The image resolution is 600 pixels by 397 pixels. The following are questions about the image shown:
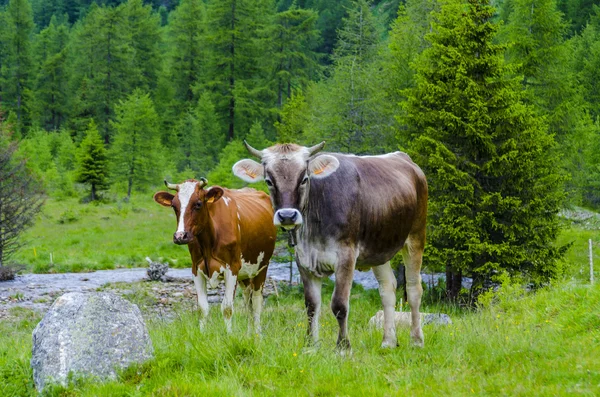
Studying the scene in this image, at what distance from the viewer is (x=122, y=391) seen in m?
5.86

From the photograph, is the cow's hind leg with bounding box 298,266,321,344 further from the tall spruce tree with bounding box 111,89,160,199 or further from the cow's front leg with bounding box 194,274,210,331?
the tall spruce tree with bounding box 111,89,160,199

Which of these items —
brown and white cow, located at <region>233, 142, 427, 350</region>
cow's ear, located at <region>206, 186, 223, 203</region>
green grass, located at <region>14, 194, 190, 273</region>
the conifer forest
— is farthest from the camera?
green grass, located at <region>14, 194, 190, 273</region>

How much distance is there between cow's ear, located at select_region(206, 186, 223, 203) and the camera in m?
8.94

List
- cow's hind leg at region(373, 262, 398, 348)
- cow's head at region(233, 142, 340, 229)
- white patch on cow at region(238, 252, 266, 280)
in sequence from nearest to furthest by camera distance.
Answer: cow's head at region(233, 142, 340, 229) < cow's hind leg at region(373, 262, 398, 348) < white patch on cow at region(238, 252, 266, 280)

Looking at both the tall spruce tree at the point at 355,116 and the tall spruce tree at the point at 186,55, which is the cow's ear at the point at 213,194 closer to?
the tall spruce tree at the point at 355,116

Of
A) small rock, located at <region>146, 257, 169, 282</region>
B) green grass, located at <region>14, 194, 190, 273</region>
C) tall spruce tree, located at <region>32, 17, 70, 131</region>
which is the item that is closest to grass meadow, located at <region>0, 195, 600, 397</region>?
small rock, located at <region>146, 257, 169, 282</region>

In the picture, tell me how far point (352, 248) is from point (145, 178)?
127 ft

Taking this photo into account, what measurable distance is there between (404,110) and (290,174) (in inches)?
563

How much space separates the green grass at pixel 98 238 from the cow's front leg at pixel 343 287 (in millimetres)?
18228

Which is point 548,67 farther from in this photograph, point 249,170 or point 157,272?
point 249,170


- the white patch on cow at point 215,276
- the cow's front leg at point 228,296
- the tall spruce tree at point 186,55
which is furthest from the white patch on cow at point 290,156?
the tall spruce tree at point 186,55

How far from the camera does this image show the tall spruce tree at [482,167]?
15797mm

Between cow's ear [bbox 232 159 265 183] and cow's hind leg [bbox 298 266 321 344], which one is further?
cow's ear [bbox 232 159 265 183]

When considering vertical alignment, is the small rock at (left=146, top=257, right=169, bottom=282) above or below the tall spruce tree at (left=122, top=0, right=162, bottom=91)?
below
